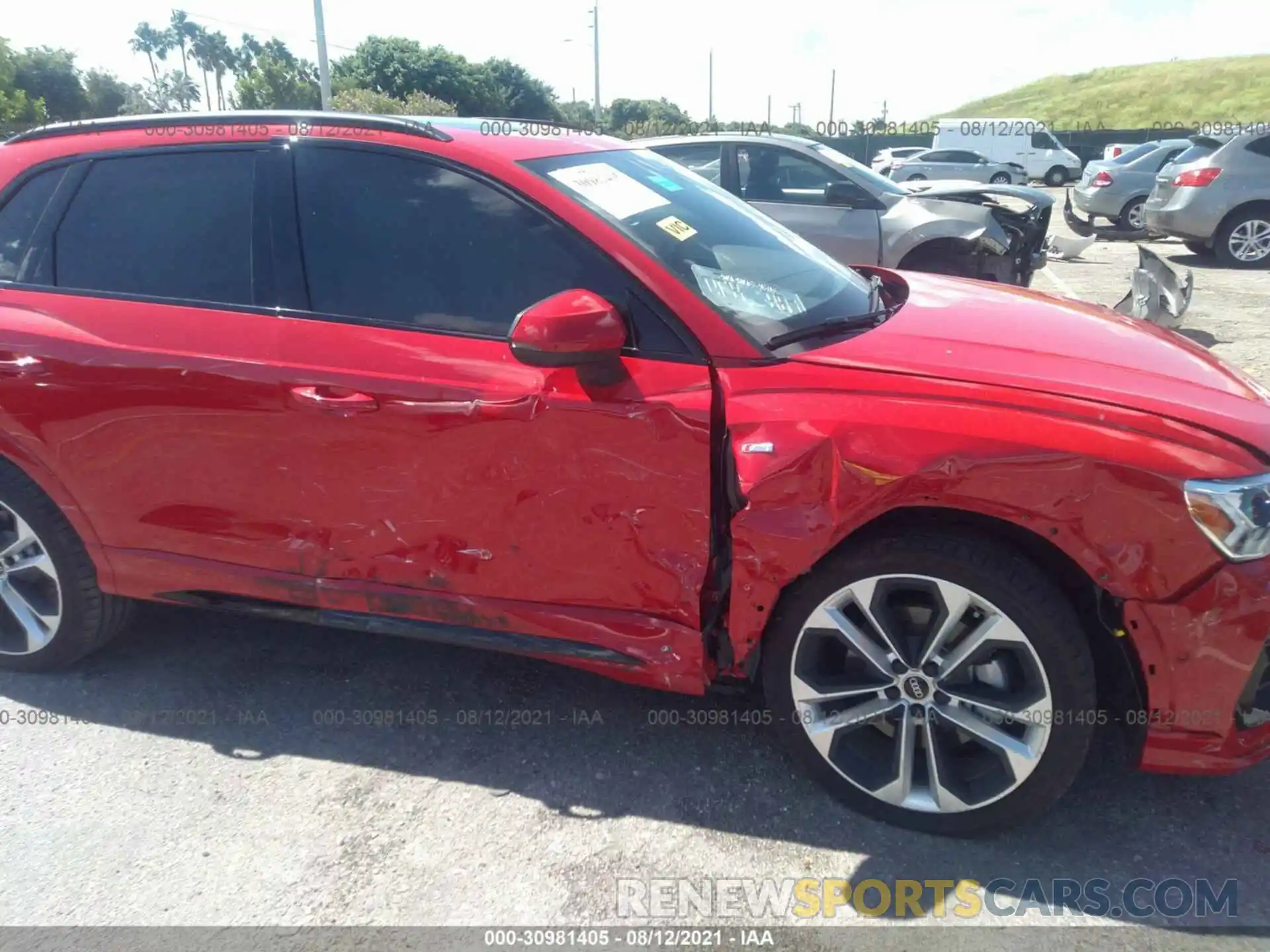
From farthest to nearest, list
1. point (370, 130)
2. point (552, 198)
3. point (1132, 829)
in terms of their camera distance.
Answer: point (370, 130) → point (552, 198) → point (1132, 829)

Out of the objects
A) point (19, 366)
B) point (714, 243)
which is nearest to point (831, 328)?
point (714, 243)

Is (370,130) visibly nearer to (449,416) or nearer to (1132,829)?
(449,416)

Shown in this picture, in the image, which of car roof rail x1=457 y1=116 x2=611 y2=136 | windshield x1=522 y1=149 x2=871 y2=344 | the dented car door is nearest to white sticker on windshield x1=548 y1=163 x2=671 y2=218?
windshield x1=522 y1=149 x2=871 y2=344

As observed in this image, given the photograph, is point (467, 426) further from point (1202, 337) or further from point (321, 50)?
point (321, 50)

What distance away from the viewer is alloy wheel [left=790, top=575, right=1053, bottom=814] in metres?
2.39

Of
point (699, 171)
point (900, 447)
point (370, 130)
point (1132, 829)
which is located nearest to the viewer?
point (900, 447)

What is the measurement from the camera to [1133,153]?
625 inches

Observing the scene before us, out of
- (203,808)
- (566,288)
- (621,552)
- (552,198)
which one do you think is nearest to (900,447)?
(621,552)

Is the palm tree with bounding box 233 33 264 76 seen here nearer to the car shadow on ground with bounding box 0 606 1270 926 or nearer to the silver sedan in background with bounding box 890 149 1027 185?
the silver sedan in background with bounding box 890 149 1027 185

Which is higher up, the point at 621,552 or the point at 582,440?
the point at 582,440

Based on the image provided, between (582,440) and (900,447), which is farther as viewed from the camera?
(582,440)

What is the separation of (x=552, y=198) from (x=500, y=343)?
442mm

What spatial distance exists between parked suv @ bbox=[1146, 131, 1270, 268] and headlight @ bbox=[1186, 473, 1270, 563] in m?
11.5

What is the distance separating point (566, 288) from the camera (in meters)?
2.69
